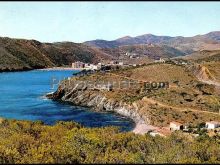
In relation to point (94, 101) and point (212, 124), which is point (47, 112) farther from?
point (212, 124)

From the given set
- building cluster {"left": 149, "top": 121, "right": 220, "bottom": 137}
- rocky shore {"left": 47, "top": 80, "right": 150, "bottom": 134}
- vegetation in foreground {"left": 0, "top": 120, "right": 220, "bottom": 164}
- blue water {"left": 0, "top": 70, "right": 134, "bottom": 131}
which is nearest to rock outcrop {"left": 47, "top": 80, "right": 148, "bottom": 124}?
rocky shore {"left": 47, "top": 80, "right": 150, "bottom": 134}

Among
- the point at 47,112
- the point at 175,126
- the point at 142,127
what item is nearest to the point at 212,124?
the point at 175,126

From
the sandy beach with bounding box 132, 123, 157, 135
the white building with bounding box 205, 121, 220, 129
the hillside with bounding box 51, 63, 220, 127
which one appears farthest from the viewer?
the hillside with bounding box 51, 63, 220, 127

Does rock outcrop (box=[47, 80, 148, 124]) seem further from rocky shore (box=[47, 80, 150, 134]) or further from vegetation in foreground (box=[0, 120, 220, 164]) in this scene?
vegetation in foreground (box=[0, 120, 220, 164])

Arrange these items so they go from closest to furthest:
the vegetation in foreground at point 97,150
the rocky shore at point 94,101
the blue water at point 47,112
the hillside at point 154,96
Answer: the vegetation in foreground at point 97,150, the hillside at point 154,96, the blue water at point 47,112, the rocky shore at point 94,101

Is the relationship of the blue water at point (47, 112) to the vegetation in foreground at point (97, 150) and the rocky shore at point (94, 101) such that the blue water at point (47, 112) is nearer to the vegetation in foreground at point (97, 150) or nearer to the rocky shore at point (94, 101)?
the rocky shore at point (94, 101)

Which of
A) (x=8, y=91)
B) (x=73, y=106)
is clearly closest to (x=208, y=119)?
(x=73, y=106)

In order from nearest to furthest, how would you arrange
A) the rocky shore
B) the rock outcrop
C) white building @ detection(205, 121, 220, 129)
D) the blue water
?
white building @ detection(205, 121, 220, 129)
the blue water
the rocky shore
the rock outcrop

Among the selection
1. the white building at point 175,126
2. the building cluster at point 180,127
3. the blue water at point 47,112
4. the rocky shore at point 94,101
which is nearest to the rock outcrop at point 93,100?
the rocky shore at point 94,101

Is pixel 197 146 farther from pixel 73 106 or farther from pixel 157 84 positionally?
pixel 157 84

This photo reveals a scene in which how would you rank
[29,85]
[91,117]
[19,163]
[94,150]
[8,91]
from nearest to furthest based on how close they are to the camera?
[19,163], [94,150], [91,117], [8,91], [29,85]

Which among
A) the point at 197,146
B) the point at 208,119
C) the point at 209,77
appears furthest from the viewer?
the point at 209,77
